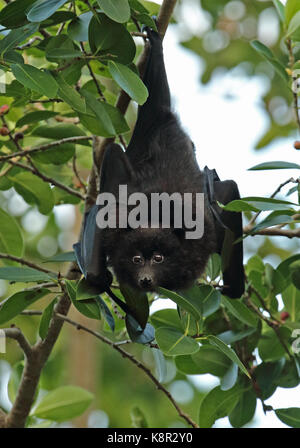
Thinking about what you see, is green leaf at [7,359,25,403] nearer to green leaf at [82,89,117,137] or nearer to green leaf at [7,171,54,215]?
green leaf at [7,171,54,215]

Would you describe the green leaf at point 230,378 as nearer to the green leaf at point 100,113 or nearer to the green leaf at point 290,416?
the green leaf at point 290,416

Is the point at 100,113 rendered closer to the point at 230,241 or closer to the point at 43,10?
the point at 43,10

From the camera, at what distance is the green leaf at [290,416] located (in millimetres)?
4622

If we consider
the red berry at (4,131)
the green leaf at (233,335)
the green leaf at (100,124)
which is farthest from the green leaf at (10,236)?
the green leaf at (233,335)

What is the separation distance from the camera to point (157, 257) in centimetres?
523

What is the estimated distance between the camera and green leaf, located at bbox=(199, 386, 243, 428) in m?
4.95

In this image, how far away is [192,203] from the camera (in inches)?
211

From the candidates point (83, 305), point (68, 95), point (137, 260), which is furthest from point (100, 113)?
point (137, 260)

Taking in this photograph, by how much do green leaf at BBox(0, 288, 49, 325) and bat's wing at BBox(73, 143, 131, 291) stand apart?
33cm

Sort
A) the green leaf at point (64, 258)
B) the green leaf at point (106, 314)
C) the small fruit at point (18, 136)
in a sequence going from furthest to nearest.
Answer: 1. the small fruit at point (18, 136)
2. the green leaf at point (64, 258)
3. the green leaf at point (106, 314)

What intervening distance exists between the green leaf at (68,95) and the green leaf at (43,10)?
1.75ft

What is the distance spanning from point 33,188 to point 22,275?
5.86ft
